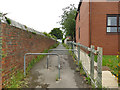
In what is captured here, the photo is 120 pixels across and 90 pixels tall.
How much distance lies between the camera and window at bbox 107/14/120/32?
7.52 metres

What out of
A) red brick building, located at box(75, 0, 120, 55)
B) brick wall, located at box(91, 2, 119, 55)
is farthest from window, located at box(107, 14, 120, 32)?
brick wall, located at box(91, 2, 119, 55)

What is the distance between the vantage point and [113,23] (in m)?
7.63

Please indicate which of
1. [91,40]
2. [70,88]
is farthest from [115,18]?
[70,88]

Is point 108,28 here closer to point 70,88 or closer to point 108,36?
point 108,36

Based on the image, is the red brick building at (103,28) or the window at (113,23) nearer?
the red brick building at (103,28)

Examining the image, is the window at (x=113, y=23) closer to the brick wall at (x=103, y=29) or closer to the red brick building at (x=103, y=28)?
the red brick building at (x=103, y=28)

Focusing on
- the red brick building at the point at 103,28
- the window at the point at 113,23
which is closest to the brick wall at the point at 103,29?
the red brick building at the point at 103,28

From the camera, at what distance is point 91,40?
741 cm

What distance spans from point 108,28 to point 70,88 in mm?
6595

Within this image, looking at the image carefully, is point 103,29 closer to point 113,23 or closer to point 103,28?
point 103,28

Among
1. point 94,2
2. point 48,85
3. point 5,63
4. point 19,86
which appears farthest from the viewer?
point 94,2

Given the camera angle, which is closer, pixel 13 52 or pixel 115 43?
pixel 13 52

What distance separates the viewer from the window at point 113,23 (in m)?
7.52

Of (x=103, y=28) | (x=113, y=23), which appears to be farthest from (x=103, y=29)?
(x=113, y=23)
